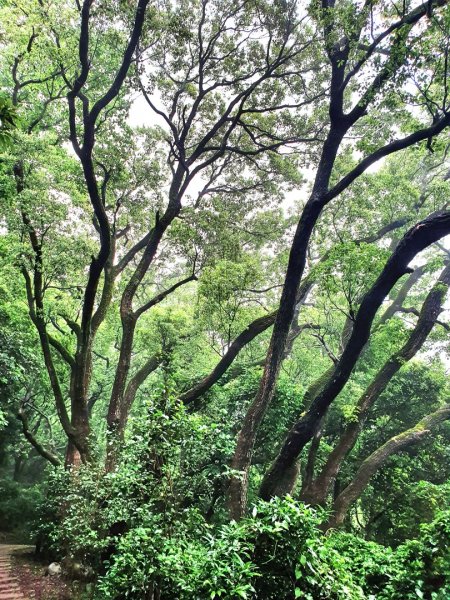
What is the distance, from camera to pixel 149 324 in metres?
11.3

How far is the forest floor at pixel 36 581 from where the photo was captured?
6.59 m

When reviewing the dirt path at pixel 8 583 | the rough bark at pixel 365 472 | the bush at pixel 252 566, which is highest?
the rough bark at pixel 365 472

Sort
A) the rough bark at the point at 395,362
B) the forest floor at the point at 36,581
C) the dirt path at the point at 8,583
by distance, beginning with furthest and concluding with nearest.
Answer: the rough bark at the point at 395,362 → the dirt path at the point at 8,583 → the forest floor at the point at 36,581

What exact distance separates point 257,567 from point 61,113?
32.3ft

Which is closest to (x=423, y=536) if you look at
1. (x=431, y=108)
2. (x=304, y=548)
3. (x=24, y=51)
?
(x=304, y=548)

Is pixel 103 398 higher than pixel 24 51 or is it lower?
lower

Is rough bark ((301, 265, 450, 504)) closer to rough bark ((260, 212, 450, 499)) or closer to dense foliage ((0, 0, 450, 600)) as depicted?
dense foliage ((0, 0, 450, 600))

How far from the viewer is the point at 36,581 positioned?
7.97 m

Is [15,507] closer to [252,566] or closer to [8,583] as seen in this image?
[8,583]

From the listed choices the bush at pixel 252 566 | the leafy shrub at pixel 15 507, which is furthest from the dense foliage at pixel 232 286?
the leafy shrub at pixel 15 507

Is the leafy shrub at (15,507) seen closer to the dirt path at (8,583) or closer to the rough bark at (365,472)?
the dirt path at (8,583)

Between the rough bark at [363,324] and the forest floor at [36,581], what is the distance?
408 cm

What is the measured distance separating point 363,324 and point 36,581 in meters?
8.74

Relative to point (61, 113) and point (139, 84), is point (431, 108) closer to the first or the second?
point (139, 84)
